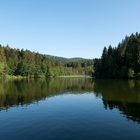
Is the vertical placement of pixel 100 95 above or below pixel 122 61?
below

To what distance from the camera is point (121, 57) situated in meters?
158

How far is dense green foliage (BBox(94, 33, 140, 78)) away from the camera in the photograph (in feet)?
482

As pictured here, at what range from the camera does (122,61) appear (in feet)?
518

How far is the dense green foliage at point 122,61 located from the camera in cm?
14688

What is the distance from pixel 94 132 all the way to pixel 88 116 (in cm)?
886

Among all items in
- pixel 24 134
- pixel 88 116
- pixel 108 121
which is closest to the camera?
pixel 24 134

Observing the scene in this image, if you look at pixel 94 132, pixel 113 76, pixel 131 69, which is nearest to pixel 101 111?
pixel 94 132

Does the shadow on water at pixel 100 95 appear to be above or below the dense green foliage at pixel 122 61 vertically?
below

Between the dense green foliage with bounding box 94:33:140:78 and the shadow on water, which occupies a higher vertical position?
the dense green foliage with bounding box 94:33:140:78

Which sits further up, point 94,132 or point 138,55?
point 138,55

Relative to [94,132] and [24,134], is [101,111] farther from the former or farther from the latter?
[24,134]

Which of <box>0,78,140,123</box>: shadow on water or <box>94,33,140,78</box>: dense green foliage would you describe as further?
<box>94,33,140,78</box>: dense green foliage

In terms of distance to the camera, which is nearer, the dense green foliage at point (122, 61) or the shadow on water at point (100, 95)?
the shadow on water at point (100, 95)

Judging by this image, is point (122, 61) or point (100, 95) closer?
point (100, 95)
